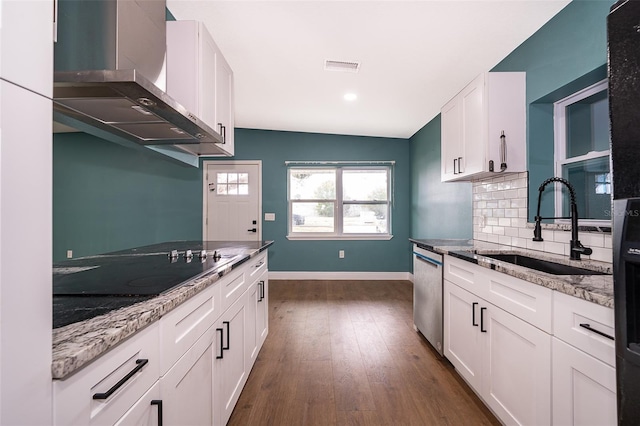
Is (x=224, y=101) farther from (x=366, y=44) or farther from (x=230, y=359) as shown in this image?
(x=230, y=359)

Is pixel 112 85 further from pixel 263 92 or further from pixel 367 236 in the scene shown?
pixel 367 236

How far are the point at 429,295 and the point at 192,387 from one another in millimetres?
1979

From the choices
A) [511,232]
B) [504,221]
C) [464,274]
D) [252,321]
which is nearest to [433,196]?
[504,221]

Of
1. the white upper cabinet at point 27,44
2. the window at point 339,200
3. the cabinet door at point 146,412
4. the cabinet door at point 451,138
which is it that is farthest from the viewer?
the window at point 339,200

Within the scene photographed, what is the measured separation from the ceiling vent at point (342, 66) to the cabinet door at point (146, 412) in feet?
8.84

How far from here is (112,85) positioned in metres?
1.07

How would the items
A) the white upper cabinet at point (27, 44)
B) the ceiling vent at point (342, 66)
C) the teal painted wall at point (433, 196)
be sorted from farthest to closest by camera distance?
the teal painted wall at point (433, 196) < the ceiling vent at point (342, 66) < the white upper cabinet at point (27, 44)

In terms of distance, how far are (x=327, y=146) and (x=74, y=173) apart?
167 inches

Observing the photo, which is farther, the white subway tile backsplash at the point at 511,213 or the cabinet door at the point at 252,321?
the white subway tile backsplash at the point at 511,213

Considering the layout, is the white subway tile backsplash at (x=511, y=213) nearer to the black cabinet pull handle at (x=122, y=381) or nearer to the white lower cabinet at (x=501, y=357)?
the white lower cabinet at (x=501, y=357)

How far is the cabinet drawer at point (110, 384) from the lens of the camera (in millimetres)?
566

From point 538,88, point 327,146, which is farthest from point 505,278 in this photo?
point 327,146

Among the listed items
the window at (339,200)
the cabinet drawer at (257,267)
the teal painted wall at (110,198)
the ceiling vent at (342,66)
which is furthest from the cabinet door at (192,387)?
the teal painted wall at (110,198)

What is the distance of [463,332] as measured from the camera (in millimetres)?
1950
